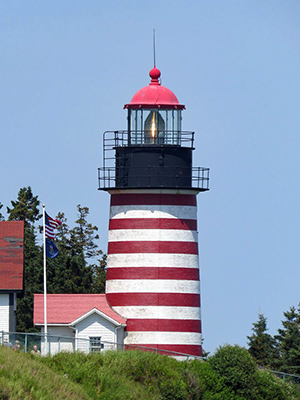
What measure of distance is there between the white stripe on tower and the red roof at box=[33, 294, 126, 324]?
514mm

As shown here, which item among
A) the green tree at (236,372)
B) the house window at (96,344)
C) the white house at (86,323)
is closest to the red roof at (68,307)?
the white house at (86,323)

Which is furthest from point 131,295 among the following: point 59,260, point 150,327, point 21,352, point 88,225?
point 88,225

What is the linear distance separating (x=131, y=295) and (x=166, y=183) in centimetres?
493

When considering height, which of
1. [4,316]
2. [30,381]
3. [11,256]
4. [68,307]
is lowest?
[30,381]

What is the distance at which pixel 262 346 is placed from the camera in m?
76.6

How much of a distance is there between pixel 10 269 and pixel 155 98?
9.67 metres

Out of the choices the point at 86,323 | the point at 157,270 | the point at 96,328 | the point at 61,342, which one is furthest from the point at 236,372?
the point at 86,323

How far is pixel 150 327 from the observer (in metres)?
55.2

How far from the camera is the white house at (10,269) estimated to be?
56.1 m

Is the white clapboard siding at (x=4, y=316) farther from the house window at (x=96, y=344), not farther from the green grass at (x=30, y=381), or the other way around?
the green grass at (x=30, y=381)

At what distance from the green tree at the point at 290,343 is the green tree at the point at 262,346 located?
79 cm

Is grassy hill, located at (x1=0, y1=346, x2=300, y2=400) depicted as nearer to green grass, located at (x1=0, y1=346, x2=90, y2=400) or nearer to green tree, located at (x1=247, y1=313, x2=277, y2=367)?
green grass, located at (x1=0, y1=346, x2=90, y2=400)

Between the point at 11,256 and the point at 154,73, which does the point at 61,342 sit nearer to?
the point at 11,256

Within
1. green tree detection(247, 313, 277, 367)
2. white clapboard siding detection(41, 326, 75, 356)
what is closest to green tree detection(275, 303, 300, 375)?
green tree detection(247, 313, 277, 367)
